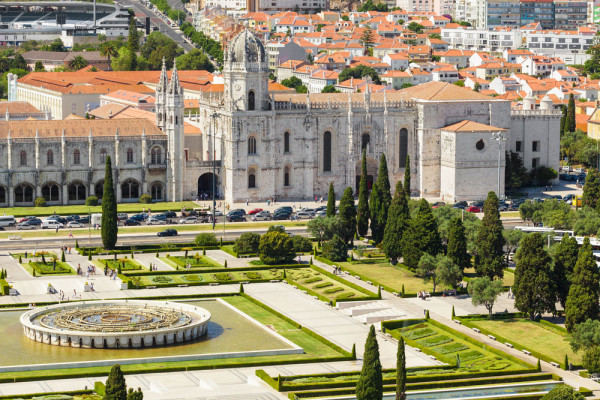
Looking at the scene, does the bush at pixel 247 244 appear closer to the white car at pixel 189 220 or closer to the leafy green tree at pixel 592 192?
the white car at pixel 189 220

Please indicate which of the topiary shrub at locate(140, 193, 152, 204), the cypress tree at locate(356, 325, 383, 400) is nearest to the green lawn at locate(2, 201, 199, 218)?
the topiary shrub at locate(140, 193, 152, 204)

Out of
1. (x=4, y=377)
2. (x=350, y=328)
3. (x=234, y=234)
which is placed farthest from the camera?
(x=234, y=234)

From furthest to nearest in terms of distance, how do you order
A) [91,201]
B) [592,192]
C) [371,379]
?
[91,201]
[592,192]
[371,379]

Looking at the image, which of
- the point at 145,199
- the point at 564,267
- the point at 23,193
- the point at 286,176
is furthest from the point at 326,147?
the point at 564,267

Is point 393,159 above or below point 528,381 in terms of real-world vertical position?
above

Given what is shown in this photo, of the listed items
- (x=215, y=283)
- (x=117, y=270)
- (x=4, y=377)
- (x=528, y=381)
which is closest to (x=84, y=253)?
(x=117, y=270)

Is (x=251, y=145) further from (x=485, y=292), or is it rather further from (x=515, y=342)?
(x=515, y=342)

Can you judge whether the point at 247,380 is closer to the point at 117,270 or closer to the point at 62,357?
the point at 62,357

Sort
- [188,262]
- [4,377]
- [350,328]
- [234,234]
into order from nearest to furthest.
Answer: [4,377], [350,328], [188,262], [234,234]
